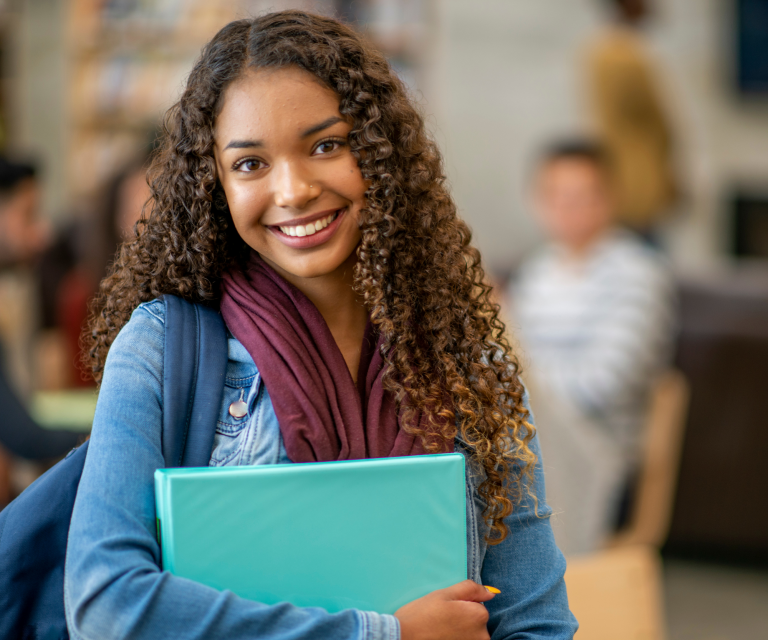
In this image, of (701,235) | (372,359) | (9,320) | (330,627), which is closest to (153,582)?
(330,627)

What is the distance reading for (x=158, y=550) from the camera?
2.70 ft

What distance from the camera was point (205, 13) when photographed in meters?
5.04

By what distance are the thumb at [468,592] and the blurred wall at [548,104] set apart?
4.73m

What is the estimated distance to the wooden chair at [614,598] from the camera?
1.59 metres

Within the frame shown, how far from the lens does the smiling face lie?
0.90 metres

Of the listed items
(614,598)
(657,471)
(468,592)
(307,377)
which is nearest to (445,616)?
(468,592)

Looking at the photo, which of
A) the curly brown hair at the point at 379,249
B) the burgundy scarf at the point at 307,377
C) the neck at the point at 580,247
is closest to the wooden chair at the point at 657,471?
the neck at the point at 580,247

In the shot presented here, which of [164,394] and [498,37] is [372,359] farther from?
[498,37]

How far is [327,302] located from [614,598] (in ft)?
3.19

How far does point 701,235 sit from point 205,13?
11.7 feet

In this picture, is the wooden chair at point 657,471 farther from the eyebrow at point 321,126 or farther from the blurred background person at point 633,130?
the blurred background person at point 633,130

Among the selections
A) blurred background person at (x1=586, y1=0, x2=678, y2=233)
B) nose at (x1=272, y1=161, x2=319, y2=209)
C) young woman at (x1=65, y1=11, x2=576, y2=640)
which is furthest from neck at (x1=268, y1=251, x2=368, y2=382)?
blurred background person at (x1=586, y1=0, x2=678, y2=233)

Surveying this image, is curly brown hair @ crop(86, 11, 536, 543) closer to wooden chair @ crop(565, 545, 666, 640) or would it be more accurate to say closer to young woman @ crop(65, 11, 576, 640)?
young woman @ crop(65, 11, 576, 640)

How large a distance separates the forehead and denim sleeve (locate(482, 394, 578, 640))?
49 centimetres
